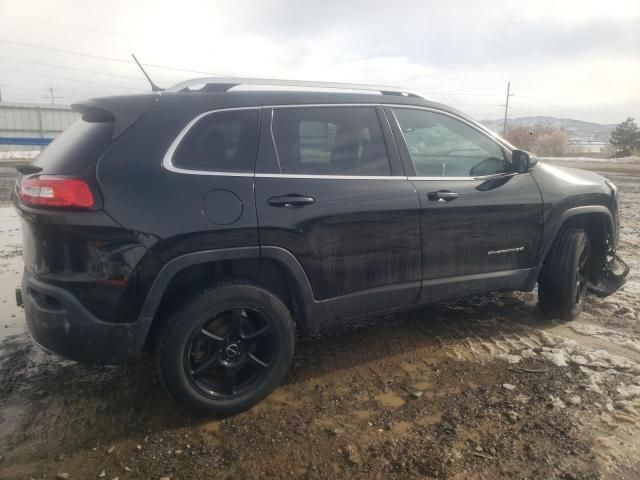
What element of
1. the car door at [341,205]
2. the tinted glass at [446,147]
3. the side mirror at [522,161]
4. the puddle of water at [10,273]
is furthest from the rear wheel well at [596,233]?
the puddle of water at [10,273]

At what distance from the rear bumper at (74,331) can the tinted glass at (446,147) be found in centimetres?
218

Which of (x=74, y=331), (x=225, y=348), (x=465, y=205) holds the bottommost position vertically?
(x=225, y=348)

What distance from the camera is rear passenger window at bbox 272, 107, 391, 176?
295cm

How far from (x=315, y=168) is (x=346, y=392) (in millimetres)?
1427

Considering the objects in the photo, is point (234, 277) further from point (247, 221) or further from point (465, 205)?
point (465, 205)

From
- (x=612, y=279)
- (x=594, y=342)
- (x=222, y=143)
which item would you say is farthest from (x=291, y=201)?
(x=612, y=279)

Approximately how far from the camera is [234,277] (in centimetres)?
281

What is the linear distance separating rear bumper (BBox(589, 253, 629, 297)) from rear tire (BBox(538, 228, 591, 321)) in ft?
1.63

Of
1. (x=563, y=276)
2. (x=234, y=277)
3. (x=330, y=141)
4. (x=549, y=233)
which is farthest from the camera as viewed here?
(x=563, y=276)

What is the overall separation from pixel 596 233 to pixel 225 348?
11.5ft

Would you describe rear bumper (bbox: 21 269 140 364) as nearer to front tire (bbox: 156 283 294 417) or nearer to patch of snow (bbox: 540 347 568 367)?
front tire (bbox: 156 283 294 417)

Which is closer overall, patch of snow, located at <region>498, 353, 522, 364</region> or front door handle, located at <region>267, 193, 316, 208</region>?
front door handle, located at <region>267, 193, 316, 208</region>

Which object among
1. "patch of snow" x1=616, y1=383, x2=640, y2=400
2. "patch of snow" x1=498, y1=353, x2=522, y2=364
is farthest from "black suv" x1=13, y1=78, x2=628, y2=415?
"patch of snow" x1=616, y1=383, x2=640, y2=400

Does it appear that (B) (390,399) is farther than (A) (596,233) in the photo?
No
